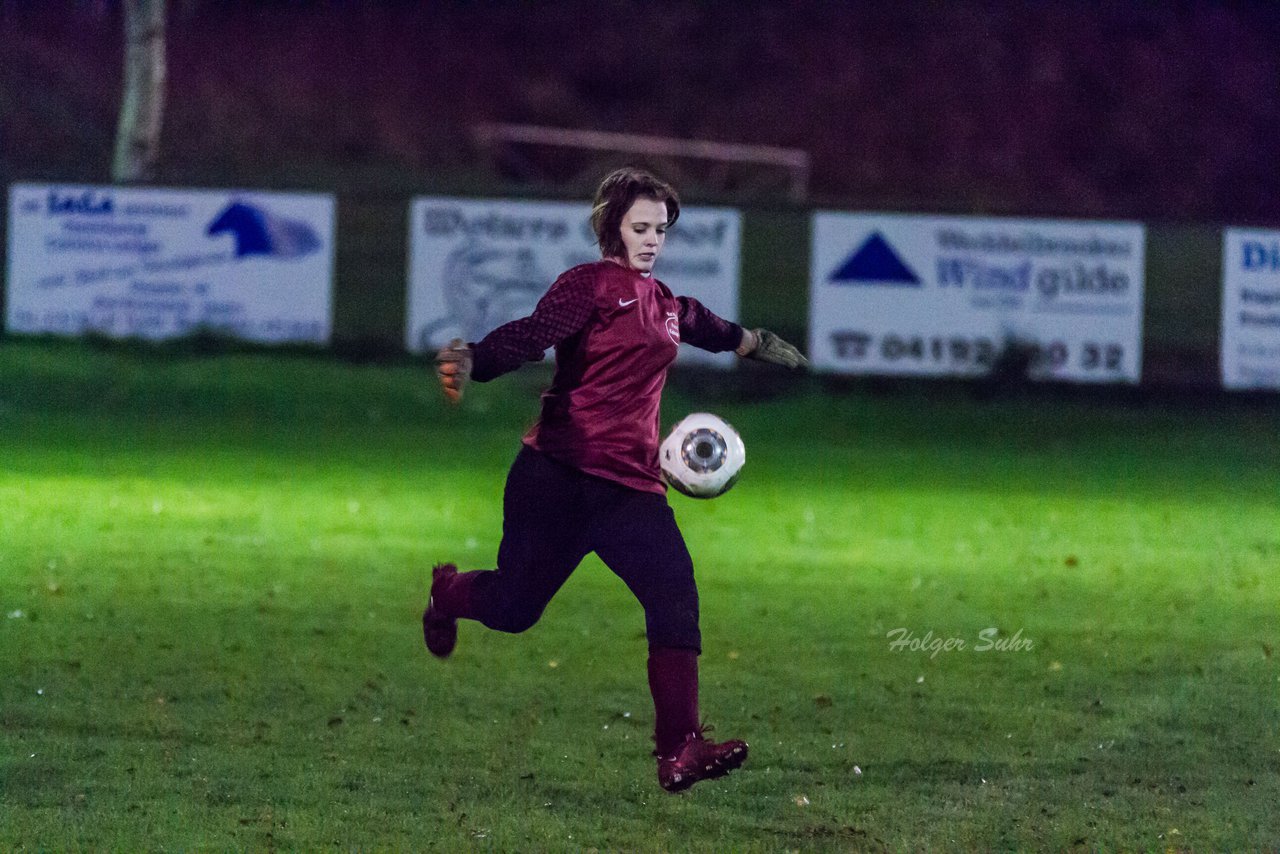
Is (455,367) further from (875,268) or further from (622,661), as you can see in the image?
(875,268)

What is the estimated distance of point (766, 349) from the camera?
6910 millimetres

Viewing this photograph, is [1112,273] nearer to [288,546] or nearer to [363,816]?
[288,546]

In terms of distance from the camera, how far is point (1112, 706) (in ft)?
25.7

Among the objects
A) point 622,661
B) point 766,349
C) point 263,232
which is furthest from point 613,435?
point 263,232

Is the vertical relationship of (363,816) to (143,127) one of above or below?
below

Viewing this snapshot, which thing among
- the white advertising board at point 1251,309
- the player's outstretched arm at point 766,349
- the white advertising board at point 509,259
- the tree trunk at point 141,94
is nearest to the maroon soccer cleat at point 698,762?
the player's outstretched arm at point 766,349

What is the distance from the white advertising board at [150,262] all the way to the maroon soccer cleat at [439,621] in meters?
15.4

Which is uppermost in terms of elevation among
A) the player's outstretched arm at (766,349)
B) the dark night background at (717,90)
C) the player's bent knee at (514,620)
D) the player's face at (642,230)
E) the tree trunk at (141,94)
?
the dark night background at (717,90)

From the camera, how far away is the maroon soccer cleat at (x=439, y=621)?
23.1 ft

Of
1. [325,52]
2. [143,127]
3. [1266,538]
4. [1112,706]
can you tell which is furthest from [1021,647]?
[325,52]

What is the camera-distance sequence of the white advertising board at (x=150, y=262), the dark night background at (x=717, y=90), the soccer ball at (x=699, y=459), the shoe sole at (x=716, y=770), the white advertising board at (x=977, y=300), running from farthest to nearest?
1. the dark night background at (x=717, y=90)
2. the white advertising board at (x=150, y=262)
3. the white advertising board at (x=977, y=300)
4. the soccer ball at (x=699, y=459)
5. the shoe sole at (x=716, y=770)

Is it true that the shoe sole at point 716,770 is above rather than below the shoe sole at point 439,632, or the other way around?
below

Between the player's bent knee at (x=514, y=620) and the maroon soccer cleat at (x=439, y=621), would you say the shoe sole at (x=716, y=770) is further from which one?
the maroon soccer cleat at (x=439, y=621)

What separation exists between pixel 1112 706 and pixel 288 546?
18.9 feet
